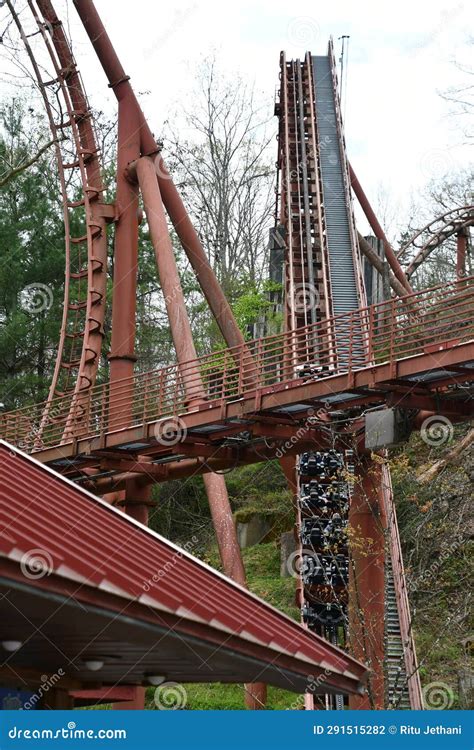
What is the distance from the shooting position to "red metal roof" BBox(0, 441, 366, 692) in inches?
221

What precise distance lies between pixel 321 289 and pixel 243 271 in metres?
13.4

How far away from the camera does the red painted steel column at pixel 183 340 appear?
18266 millimetres

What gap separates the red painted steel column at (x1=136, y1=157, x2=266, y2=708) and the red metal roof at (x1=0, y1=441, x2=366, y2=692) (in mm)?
9265

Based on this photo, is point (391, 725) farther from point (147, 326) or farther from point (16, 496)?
point (147, 326)

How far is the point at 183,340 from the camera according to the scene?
20547 millimetres

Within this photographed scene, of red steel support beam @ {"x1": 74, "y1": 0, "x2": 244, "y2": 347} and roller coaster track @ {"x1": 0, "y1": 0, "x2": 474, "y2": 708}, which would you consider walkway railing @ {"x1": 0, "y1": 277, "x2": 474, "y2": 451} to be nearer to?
roller coaster track @ {"x1": 0, "y1": 0, "x2": 474, "y2": 708}

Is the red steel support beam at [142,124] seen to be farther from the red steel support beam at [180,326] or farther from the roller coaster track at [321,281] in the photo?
the roller coaster track at [321,281]

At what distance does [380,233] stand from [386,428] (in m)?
18.4

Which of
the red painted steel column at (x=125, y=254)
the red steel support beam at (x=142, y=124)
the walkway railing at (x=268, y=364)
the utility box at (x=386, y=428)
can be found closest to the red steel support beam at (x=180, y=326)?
the walkway railing at (x=268, y=364)

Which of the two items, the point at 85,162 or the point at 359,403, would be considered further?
the point at 85,162

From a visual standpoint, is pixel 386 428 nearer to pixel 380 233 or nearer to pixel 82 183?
pixel 82 183

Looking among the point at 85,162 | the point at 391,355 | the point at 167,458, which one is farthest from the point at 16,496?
the point at 85,162

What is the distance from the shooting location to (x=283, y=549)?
88.2 feet

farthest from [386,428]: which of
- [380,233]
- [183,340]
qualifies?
[380,233]
